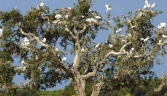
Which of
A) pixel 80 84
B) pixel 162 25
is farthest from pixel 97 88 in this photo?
pixel 162 25

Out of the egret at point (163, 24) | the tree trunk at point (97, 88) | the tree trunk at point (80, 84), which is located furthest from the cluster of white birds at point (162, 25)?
the tree trunk at point (80, 84)

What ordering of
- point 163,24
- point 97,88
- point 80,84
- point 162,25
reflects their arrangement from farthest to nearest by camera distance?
point 97,88 → point 80,84 → point 162,25 → point 163,24

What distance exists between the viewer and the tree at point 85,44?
1115 inches

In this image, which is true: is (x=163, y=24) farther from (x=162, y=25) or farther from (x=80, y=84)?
(x=80, y=84)

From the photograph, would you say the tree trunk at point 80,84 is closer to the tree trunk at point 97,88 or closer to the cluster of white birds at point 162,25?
the tree trunk at point 97,88

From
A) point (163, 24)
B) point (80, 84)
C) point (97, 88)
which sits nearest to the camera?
point (163, 24)

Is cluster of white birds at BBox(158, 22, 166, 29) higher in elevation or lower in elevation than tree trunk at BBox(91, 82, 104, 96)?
higher

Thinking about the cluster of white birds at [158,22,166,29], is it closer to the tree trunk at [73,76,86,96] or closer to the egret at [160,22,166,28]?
the egret at [160,22,166,28]

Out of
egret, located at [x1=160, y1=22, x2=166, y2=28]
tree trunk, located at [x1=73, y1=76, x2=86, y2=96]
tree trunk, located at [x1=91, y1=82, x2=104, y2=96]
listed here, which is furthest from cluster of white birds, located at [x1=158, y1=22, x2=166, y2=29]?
tree trunk, located at [x1=73, y1=76, x2=86, y2=96]

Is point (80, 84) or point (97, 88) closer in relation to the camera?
point (80, 84)

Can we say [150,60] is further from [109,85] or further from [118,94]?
[118,94]

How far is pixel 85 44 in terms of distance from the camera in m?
29.0

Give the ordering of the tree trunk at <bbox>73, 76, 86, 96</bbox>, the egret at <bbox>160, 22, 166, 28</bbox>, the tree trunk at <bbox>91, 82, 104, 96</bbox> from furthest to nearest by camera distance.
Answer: the tree trunk at <bbox>91, 82, 104, 96</bbox> < the tree trunk at <bbox>73, 76, 86, 96</bbox> < the egret at <bbox>160, 22, 166, 28</bbox>

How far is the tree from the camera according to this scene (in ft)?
92.9
